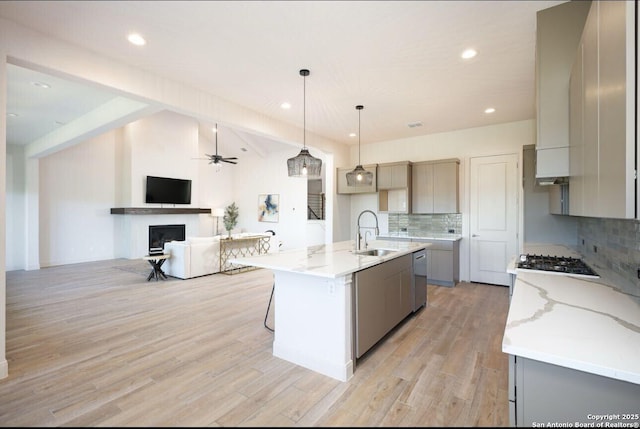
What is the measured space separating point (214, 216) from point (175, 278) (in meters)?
4.27

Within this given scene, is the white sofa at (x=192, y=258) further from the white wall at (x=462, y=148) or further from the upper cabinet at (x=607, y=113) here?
the upper cabinet at (x=607, y=113)

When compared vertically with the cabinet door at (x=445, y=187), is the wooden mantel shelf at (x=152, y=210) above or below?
below

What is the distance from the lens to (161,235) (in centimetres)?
823

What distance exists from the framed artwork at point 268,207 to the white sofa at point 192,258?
372 centimetres

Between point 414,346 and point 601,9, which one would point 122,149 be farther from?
point 601,9

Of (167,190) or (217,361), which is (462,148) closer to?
(217,361)

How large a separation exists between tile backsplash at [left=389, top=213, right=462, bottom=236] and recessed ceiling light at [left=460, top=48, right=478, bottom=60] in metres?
3.25

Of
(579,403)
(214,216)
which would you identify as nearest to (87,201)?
(214,216)

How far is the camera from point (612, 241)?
7.52 feet

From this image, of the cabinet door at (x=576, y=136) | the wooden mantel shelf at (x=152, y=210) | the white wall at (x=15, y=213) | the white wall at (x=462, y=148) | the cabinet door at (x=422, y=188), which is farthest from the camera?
the wooden mantel shelf at (x=152, y=210)

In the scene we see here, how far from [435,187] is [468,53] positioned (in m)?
2.96

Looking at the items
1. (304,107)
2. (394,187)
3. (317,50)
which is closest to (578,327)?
(317,50)

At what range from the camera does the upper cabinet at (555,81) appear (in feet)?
6.83

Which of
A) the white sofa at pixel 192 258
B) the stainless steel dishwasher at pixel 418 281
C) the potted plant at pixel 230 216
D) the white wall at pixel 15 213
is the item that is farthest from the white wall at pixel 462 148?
the white wall at pixel 15 213
